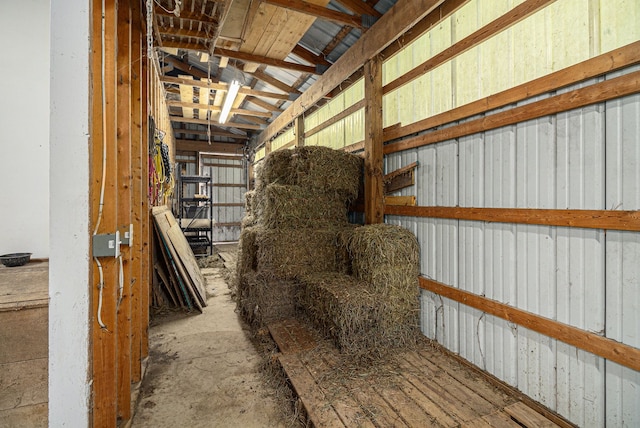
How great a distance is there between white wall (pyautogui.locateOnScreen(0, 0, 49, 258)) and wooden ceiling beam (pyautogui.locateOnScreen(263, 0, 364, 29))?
189 centimetres

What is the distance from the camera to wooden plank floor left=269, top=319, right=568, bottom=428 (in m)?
1.84

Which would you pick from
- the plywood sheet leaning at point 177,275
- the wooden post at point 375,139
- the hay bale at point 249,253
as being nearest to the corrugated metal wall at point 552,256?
the wooden post at point 375,139

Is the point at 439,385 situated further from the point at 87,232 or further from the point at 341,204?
the point at 87,232

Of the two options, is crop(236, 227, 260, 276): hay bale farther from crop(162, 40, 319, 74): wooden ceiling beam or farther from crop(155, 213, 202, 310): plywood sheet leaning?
crop(162, 40, 319, 74): wooden ceiling beam

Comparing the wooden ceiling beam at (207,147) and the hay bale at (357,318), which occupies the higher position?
the wooden ceiling beam at (207,147)

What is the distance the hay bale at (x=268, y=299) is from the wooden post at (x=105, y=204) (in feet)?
5.86

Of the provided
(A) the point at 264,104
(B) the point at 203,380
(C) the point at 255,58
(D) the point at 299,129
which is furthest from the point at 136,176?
(A) the point at 264,104

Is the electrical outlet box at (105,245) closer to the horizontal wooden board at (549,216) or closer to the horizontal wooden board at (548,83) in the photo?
the horizontal wooden board at (549,216)

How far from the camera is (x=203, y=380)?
8.02 feet

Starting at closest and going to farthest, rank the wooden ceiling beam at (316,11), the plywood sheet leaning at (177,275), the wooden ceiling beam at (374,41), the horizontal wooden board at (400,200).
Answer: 1. the wooden ceiling beam at (374,41)
2. the wooden ceiling beam at (316,11)
3. the horizontal wooden board at (400,200)
4. the plywood sheet leaning at (177,275)

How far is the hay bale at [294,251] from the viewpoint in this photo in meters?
3.31

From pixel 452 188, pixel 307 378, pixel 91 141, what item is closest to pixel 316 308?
pixel 307 378

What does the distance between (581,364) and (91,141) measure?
294 centimetres

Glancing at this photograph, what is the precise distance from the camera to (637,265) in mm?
1528
